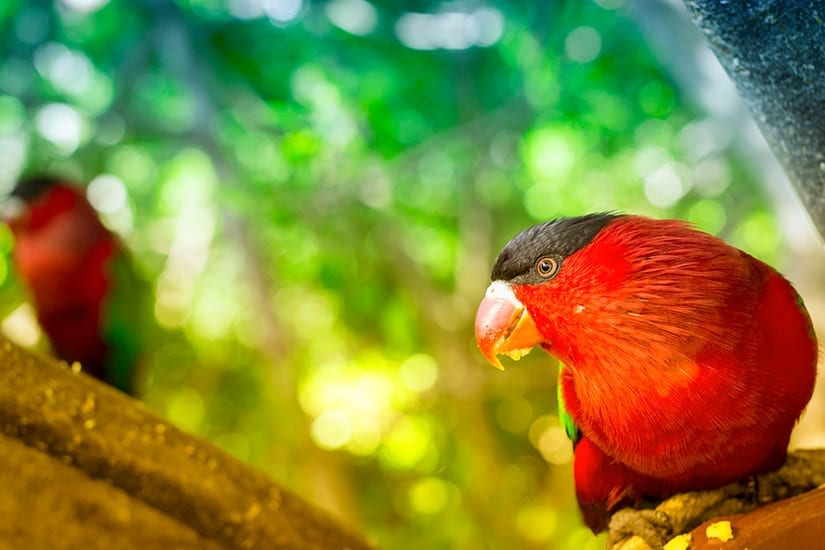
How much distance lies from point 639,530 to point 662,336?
0.88ft

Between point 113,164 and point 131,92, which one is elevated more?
point 131,92

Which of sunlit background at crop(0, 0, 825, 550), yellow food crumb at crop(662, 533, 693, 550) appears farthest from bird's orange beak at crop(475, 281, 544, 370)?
sunlit background at crop(0, 0, 825, 550)

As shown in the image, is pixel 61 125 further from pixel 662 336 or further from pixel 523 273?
pixel 662 336

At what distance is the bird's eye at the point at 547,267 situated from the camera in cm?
80

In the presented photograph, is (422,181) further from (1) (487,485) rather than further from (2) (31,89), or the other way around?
(2) (31,89)

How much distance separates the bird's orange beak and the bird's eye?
0.15 ft

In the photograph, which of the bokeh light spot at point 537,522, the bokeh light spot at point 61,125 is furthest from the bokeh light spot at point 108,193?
the bokeh light spot at point 537,522

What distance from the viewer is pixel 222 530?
38.0 inches

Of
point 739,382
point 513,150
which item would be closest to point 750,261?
point 739,382

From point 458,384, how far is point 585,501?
5.19 ft

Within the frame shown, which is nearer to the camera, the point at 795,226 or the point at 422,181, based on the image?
the point at 795,226

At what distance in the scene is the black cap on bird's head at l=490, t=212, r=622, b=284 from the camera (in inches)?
31.4

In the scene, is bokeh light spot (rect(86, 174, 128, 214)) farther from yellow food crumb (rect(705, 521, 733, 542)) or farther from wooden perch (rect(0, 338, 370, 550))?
yellow food crumb (rect(705, 521, 733, 542))

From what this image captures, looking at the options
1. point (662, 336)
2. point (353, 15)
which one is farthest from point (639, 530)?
point (353, 15)
